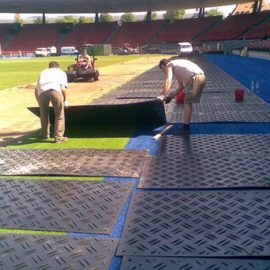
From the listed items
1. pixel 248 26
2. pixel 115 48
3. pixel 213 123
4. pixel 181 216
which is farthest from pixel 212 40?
pixel 181 216

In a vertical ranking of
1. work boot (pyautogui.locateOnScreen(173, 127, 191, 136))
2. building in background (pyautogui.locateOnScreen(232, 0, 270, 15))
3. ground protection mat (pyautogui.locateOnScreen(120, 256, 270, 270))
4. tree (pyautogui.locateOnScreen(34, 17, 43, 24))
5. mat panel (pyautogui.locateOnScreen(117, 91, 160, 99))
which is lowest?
ground protection mat (pyautogui.locateOnScreen(120, 256, 270, 270))

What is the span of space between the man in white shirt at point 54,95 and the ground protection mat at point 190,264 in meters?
4.33

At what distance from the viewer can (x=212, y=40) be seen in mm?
61562

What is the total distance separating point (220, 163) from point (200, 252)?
238cm

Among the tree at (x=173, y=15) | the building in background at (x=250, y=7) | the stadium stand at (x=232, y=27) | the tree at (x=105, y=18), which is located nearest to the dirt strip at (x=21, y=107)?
the stadium stand at (x=232, y=27)

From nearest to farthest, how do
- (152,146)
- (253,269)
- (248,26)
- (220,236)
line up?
(253,269) → (220,236) → (152,146) → (248,26)

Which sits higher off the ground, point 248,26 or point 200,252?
point 248,26

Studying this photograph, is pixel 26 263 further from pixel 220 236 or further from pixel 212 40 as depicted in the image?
pixel 212 40

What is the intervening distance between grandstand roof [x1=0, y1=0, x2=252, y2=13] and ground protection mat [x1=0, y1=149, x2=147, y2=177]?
50115mm

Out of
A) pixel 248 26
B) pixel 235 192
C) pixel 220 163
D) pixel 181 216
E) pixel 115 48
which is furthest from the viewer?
pixel 115 48

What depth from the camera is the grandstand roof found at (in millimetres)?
53594

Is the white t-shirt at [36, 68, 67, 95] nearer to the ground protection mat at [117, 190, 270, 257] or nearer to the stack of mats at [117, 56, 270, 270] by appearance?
the stack of mats at [117, 56, 270, 270]

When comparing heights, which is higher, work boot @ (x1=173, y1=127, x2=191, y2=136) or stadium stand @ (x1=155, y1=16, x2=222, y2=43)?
stadium stand @ (x1=155, y1=16, x2=222, y2=43)

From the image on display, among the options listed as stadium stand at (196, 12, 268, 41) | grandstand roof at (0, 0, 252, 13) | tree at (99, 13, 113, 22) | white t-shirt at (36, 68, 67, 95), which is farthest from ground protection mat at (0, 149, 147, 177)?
tree at (99, 13, 113, 22)
